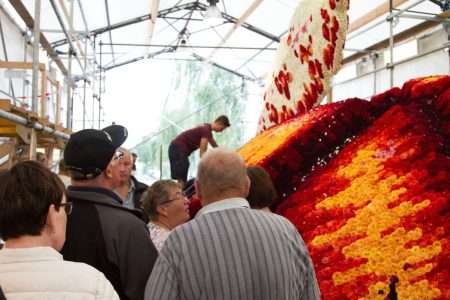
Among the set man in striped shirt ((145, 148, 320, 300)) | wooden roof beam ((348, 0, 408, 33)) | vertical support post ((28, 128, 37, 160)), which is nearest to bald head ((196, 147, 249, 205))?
man in striped shirt ((145, 148, 320, 300))

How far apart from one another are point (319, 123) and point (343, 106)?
0.15 meters

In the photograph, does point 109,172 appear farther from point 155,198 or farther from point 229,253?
point 155,198

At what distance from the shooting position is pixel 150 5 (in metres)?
13.4

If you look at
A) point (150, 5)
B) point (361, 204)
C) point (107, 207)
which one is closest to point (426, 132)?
point (361, 204)

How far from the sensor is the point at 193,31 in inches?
617

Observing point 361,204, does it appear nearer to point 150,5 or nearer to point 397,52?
point 397,52

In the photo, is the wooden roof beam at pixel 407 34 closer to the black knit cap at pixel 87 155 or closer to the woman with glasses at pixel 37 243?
the black knit cap at pixel 87 155

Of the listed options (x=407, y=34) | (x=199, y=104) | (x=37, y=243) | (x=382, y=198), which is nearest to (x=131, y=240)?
(x=37, y=243)

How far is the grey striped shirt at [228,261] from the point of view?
Result: 5.07 ft

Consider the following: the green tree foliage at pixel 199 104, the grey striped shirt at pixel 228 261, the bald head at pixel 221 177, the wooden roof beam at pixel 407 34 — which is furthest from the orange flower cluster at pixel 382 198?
the green tree foliage at pixel 199 104

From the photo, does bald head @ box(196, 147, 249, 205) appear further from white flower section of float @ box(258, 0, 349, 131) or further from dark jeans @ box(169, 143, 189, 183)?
dark jeans @ box(169, 143, 189, 183)

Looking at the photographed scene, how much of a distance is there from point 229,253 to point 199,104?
45.6 feet

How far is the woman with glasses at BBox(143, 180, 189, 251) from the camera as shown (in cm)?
268

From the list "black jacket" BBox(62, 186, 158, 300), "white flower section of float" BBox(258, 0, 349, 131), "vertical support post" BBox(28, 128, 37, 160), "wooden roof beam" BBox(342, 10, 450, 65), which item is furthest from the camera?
"wooden roof beam" BBox(342, 10, 450, 65)
